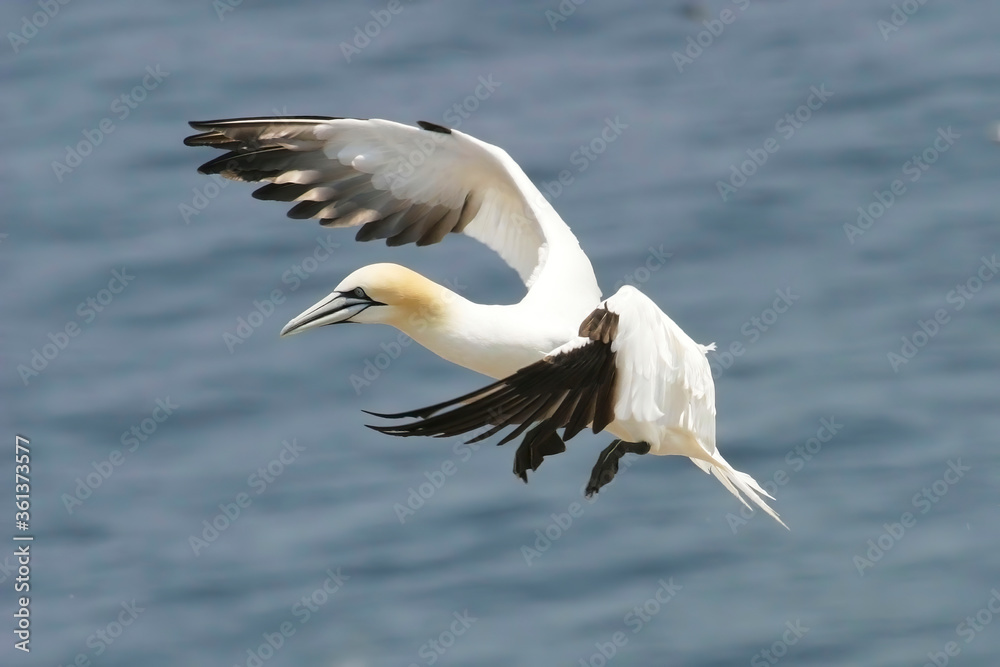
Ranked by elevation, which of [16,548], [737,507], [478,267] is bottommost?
[16,548]

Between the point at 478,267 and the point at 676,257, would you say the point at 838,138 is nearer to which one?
the point at 676,257

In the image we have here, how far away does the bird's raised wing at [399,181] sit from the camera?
1111 centimetres

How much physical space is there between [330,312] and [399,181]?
1.62 meters

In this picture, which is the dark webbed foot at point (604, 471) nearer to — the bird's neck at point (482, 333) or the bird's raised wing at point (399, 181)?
the bird's raised wing at point (399, 181)

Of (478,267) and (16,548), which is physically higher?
(478,267)

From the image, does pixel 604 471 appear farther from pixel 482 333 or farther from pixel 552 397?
pixel 552 397

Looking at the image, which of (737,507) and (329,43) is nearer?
(737,507)

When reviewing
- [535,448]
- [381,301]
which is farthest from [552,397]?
[381,301]

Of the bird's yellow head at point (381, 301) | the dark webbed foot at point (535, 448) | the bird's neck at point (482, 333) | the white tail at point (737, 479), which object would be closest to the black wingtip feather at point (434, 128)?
the bird's yellow head at point (381, 301)

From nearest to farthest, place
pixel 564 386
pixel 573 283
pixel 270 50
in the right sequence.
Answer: pixel 564 386, pixel 573 283, pixel 270 50

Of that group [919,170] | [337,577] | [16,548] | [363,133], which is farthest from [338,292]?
[919,170]

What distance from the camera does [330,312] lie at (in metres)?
10.1

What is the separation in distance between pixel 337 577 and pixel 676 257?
5759 millimetres

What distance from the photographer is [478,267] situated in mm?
20062
